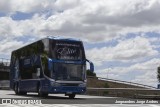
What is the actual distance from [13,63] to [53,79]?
10745 millimetres

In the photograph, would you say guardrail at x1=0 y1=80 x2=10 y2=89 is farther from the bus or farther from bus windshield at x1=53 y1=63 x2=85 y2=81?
bus windshield at x1=53 y1=63 x2=85 y2=81

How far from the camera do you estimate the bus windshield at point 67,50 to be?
29.3m

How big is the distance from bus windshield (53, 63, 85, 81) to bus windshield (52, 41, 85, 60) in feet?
1.65

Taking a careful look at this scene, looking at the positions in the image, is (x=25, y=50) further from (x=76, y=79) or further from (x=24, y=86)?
(x=76, y=79)

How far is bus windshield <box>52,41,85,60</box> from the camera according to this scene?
29.3m

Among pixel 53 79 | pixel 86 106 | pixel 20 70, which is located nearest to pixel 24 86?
pixel 20 70

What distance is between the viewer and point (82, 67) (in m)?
29.7

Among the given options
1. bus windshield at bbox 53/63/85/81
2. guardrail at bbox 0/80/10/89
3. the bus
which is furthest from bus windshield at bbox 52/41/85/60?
guardrail at bbox 0/80/10/89

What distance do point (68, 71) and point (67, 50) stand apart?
1.33m

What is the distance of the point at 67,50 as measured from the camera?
1158 inches

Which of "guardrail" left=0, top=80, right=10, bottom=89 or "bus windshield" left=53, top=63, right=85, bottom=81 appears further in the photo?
"guardrail" left=0, top=80, right=10, bottom=89

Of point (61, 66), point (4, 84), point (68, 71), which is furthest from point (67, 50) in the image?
point (4, 84)

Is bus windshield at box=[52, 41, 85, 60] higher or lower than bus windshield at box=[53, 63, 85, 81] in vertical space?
higher

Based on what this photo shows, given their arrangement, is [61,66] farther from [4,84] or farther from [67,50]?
[4,84]
